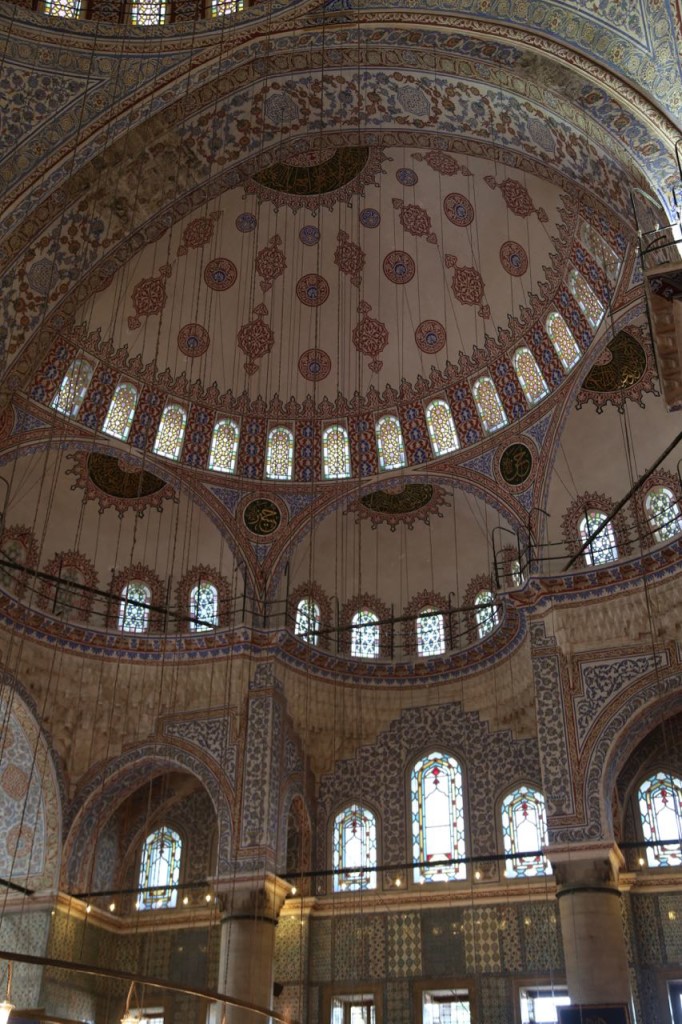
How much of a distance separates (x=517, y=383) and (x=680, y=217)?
527cm

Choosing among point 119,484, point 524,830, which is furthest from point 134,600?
point 524,830

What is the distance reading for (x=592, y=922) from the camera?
11.8 meters

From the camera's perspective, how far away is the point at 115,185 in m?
12.6

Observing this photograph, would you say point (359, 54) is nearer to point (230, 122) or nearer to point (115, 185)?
point (230, 122)

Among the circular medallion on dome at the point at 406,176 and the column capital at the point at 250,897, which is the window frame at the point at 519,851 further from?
the circular medallion on dome at the point at 406,176

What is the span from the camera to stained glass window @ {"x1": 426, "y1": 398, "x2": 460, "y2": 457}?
1567 cm

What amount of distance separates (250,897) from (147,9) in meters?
11.1

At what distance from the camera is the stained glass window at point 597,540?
13.9 metres

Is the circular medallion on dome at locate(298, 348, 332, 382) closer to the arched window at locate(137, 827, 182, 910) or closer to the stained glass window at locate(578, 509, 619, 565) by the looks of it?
the stained glass window at locate(578, 509, 619, 565)

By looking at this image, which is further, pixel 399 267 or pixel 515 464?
pixel 399 267

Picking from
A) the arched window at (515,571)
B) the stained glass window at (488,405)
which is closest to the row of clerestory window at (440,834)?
the arched window at (515,571)

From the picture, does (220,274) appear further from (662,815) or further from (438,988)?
(438,988)

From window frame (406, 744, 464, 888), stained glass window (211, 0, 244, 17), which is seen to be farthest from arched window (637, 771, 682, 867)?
stained glass window (211, 0, 244, 17)

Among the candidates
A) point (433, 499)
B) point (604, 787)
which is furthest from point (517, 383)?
point (604, 787)
